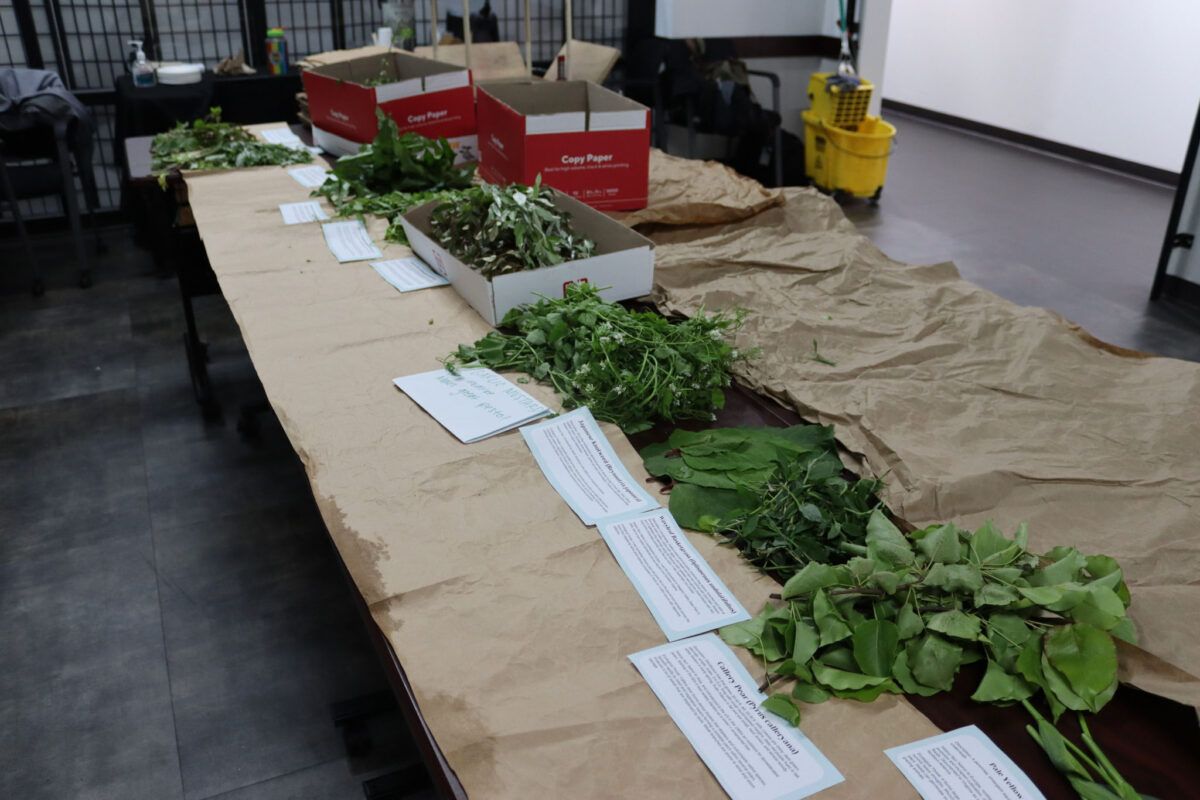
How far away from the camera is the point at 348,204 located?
7.46 feet

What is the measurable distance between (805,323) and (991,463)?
51 cm

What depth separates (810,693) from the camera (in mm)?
859

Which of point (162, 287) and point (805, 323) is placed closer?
point (805, 323)

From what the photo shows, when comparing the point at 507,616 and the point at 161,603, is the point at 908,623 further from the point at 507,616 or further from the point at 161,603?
the point at 161,603

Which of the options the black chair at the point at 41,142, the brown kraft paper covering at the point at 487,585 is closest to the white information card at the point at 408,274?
the brown kraft paper covering at the point at 487,585

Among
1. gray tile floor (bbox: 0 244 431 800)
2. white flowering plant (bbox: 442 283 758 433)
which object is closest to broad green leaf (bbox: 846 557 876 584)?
white flowering plant (bbox: 442 283 758 433)

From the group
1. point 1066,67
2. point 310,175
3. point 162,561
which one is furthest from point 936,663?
point 1066,67

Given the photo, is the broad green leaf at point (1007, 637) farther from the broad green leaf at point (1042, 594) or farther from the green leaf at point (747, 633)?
the green leaf at point (747, 633)

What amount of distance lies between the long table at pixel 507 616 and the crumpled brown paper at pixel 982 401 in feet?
0.44

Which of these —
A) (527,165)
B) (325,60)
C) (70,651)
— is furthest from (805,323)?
(325,60)

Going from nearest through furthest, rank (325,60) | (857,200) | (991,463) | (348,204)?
(991,463), (348,204), (325,60), (857,200)

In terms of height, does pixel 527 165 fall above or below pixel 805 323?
above

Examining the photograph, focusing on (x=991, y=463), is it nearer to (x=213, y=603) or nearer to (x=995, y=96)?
(x=213, y=603)

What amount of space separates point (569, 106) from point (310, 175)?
781 millimetres
